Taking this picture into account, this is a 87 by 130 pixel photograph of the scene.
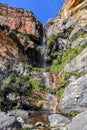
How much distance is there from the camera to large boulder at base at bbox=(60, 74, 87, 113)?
23250mm

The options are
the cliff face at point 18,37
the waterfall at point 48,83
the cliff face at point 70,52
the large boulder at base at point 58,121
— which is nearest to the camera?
the large boulder at base at point 58,121

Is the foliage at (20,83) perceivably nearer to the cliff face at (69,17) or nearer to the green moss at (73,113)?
the green moss at (73,113)

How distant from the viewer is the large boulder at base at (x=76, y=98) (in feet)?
76.3

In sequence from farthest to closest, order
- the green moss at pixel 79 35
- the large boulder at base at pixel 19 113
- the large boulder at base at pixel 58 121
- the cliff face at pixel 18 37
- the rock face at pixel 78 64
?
the green moss at pixel 79 35 → the cliff face at pixel 18 37 → the rock face at pixel 78 64 → the large boulder at base at pixel 19 113 → the large boulder at base at pixel 58 121

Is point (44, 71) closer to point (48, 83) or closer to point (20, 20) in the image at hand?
point (48, 83)

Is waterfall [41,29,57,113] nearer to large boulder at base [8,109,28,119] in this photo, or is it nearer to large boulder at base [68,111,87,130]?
large boulder at base [8,109,28,119]

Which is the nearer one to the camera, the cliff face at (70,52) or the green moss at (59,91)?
the cliff face at (70,52)

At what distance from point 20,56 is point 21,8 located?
15302 millimetres

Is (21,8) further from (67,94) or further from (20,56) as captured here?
(67,94)

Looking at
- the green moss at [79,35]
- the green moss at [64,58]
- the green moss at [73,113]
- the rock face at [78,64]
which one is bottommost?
the green moss at [73,113]

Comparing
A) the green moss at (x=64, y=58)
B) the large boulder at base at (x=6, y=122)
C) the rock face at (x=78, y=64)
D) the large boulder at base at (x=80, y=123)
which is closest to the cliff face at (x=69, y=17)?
the green moss at (x=64, y=58)

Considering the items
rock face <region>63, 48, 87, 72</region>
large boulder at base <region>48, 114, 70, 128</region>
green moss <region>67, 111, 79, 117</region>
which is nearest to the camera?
large boulder at base <region>48, 114, 70, 128</region>

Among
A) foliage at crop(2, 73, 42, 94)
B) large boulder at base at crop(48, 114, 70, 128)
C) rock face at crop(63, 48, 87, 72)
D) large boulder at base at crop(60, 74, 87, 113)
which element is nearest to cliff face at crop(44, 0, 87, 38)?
rock face at crop(63, 48, 87, 72)

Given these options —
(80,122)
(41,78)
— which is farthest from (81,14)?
(80,122)
